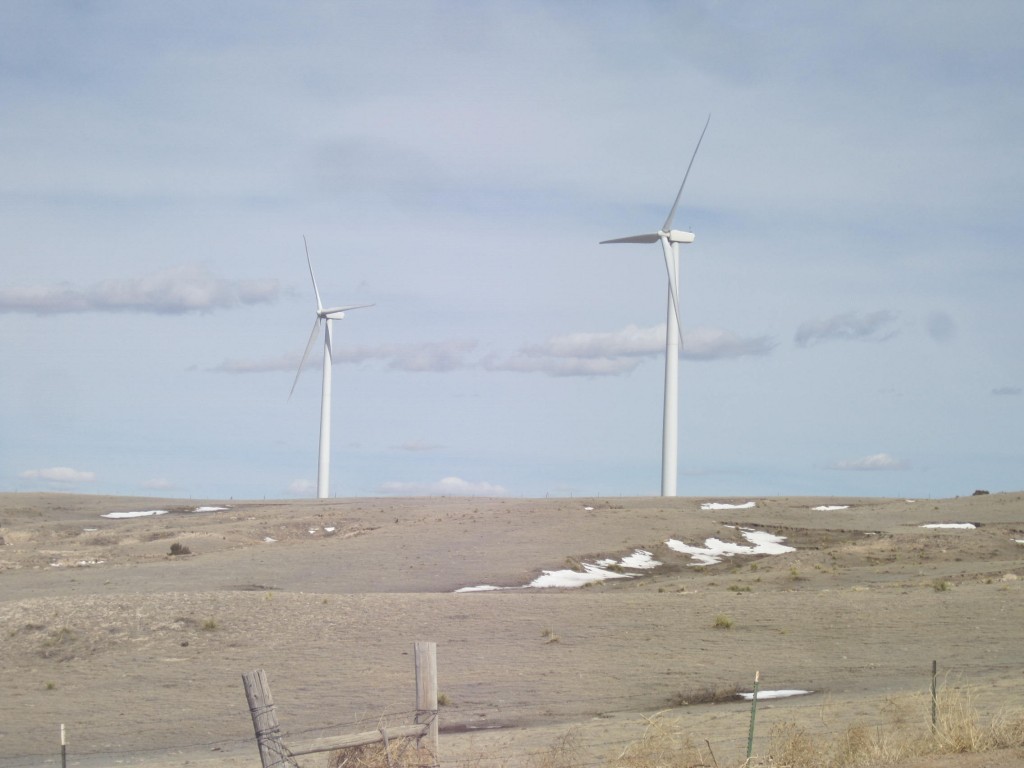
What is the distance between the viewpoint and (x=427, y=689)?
41.1ft

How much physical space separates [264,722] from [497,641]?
760 inches

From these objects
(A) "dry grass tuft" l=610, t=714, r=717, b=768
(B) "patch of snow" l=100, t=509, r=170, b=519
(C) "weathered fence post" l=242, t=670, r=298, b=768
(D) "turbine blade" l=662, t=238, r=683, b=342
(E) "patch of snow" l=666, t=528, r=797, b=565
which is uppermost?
(D) "turbine blade" l=662, t=238, r=683, b=342

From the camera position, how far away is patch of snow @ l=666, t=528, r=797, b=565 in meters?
56.6

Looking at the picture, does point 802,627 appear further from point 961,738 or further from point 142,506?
point 142,506

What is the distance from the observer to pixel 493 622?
33.1 meters

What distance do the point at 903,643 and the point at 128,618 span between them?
22.1 meters

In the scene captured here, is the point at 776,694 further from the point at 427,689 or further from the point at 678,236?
the point at 678,236

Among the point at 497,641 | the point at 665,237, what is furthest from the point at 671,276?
the point at 497,641

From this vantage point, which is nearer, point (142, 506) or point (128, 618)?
point (128, 618)

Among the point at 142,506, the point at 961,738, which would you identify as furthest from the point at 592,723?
the point at 142,506

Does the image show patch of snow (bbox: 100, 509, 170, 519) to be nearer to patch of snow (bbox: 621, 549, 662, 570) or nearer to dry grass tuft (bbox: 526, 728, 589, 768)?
patch of snow (bbox: 621, 549, 662, 570)

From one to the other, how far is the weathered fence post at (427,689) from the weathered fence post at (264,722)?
1.56m

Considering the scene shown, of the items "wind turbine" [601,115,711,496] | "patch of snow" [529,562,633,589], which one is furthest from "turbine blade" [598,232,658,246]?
"patch of snow" [529,562,633,589]

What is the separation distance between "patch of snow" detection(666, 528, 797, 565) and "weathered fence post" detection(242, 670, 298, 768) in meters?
44.5
